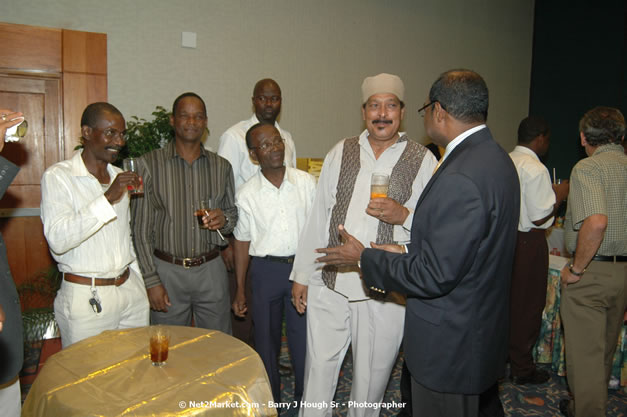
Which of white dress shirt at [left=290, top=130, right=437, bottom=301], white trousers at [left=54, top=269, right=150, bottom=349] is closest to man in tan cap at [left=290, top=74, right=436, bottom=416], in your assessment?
white dress shirt at [left=290, top=130, right=437, bottom=301]

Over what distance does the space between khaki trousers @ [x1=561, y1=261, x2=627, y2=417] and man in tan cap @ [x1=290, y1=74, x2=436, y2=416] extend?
1.25 meters

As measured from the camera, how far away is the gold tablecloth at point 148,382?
147 centimetres

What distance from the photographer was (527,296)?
352 centimetres

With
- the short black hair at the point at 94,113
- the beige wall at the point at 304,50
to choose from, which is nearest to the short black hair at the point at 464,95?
the short black hair at the point at 94,113

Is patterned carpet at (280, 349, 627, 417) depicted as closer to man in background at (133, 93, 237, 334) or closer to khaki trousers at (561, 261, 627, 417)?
khaki trousers at (561, 261, 627, 417)

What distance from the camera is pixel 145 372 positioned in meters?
1.67

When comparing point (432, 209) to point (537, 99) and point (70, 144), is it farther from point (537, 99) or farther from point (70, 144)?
point (537, 99)

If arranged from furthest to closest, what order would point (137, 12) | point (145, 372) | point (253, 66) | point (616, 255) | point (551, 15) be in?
point (551, 15) < point (253, 66) < point (137, 12) < point (616, 255) < point (145, 372)

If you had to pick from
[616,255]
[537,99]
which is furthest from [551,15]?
[616,255]

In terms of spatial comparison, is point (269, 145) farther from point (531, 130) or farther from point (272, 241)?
point (531, 130)

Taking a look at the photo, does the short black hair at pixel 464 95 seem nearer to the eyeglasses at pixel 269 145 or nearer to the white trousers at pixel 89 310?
the eyeglasses at pixel 269 145

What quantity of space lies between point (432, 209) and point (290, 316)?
1.42 m

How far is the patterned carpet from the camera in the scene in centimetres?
307

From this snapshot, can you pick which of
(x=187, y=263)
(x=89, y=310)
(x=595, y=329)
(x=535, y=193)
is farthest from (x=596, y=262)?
(x=89, y=310)
